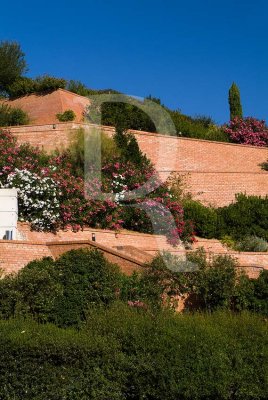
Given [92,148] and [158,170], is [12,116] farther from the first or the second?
[158,170]

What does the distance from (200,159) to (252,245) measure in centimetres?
661

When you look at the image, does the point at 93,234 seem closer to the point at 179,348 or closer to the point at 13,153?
the point at 13,153

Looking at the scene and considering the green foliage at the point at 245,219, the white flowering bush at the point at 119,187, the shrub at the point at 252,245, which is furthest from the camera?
the green foliage at the point at 245,219

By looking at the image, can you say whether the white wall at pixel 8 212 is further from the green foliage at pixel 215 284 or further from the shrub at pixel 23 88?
the shrub at pixel 23 88

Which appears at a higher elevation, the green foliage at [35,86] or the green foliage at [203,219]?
the green foliage at [35,86]

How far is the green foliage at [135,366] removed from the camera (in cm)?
1055

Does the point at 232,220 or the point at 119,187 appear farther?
the point at 232,220

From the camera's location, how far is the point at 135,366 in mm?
10672

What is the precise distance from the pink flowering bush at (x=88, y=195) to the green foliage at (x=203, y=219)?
360 mm

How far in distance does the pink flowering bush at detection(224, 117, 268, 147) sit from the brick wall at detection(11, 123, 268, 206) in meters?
2.49

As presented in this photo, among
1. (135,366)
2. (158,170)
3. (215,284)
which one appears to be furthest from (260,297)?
(158,170)

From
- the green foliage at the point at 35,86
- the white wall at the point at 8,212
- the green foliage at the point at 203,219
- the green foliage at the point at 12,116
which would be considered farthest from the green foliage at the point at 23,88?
the white wall at the point at 8,212

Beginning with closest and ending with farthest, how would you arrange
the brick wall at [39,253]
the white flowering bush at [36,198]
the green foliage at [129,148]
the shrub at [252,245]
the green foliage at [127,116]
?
the brick wall at [39,253]
the white flowering bush at [36,198]
the shrub at [252,245]
the green foliage at [129,148]
the green foliage at [127,116]

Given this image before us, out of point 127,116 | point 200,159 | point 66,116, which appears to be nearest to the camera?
point 200,159
